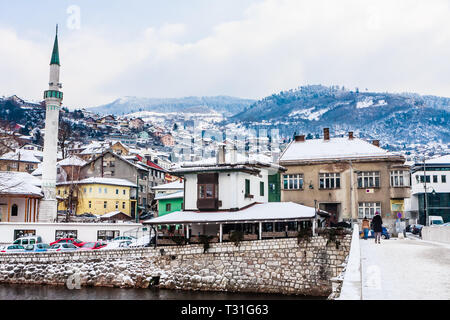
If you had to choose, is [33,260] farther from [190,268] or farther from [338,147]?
[338,147]

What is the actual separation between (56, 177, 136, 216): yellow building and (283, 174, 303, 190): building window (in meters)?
28.2

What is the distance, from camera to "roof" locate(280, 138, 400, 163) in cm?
4419

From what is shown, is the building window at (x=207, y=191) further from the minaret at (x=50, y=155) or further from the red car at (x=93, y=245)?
the minaret at (x=50, y=155)

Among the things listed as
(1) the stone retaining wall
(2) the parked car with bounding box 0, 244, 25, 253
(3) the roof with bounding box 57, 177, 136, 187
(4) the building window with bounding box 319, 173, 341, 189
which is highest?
(3) the roof with bounding box 57, 177, 136, 187

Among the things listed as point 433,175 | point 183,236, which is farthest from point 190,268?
point 433,175

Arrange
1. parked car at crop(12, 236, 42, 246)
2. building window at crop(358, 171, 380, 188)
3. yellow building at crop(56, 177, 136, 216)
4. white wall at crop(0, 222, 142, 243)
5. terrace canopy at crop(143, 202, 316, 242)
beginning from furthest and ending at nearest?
yellow building at crop(56, 177, 136, 216) < building window at crop(358, 171, 380, 188) < white wall at crop(0, 222, 142, 243) < parked car at crop(12, 236, 42, 246) < terrace canopy at crop(143, 202, 316, 242)

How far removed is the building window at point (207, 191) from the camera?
36031 mm

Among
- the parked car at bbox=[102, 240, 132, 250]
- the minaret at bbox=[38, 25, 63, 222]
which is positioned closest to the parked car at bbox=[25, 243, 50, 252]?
the parked car at bbox=[102, 240, 132, 250]

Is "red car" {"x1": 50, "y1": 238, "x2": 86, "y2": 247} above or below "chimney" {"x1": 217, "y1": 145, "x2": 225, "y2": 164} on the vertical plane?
below

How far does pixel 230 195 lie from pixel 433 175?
4318 cm

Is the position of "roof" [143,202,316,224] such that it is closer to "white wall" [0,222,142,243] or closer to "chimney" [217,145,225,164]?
"chimney" [217,145,225,164]

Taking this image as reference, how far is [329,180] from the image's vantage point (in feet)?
145

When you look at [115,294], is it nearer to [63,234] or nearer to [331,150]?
[63,234]

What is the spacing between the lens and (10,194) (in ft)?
152
